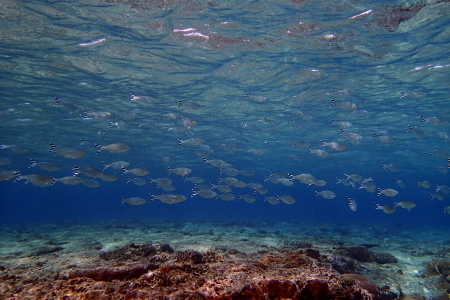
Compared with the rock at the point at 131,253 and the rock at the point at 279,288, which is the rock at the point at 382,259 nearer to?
the rock at the point at 131,253

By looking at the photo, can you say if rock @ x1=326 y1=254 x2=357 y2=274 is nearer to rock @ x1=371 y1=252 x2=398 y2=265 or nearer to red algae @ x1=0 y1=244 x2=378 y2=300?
rock @ x1=371 y1=252 x2=398 y2=265

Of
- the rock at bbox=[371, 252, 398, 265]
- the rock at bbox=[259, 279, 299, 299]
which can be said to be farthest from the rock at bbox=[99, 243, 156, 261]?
the rock at bbox=[371, 252, 398, 265]

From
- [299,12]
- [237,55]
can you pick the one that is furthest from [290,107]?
[299,12]

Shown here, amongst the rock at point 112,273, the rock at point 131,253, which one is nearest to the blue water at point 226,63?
the rock at point 131,253

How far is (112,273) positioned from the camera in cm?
382

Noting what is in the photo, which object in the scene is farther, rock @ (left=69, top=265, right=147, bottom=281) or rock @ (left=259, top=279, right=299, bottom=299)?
rock @ (left=69, top=265, right=147, bottom=281)

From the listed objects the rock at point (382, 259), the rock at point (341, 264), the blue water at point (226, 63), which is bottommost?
the rock at point (382, 259)

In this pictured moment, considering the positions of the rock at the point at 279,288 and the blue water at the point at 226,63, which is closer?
the rock at the point at 279,288

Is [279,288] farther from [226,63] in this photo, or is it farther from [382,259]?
[226,63]

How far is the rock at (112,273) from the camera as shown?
3750mm

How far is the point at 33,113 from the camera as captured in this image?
23938 mm

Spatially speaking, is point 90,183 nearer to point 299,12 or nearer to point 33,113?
point 33,113

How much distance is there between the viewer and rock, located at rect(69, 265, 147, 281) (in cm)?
375

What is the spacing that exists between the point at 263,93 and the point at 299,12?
9.09 m
